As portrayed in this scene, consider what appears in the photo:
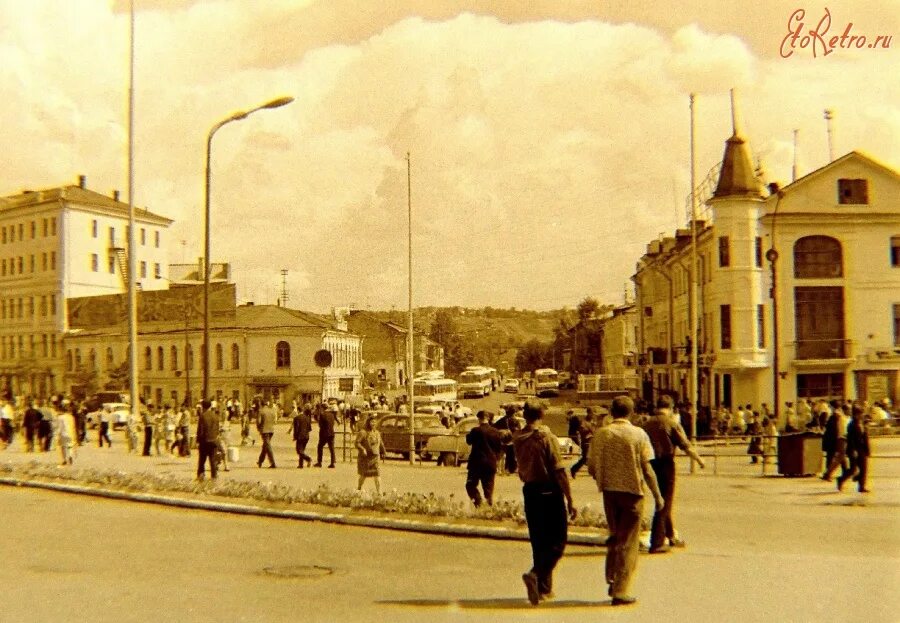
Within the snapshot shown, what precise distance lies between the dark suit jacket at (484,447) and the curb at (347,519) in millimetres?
2107

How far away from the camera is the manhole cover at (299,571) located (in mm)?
10695

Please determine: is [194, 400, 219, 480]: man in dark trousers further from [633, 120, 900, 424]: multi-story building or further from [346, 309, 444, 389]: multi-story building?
[346, 309, 444, 389]: multi-story building

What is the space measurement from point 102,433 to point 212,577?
26.7 meters

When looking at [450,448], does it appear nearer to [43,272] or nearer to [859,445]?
[859,445]

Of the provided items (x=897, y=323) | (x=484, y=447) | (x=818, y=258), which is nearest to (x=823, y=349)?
(x=897, y=323)

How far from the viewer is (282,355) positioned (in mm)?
73438

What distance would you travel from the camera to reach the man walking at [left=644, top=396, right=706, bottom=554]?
1144cm

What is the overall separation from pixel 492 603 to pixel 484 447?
22.1ft

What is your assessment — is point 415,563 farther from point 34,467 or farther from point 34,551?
point 34,467

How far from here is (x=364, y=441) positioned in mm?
18688

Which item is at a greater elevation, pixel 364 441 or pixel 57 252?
pixel 57 252

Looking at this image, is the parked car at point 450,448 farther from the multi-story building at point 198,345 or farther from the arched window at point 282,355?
the arched window at point 282,355

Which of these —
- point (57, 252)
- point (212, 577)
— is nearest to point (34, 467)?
point (212, 577)

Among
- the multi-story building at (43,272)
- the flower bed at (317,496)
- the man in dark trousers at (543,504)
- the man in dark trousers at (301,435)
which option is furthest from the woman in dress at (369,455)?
the multi-story building at (43,272)
